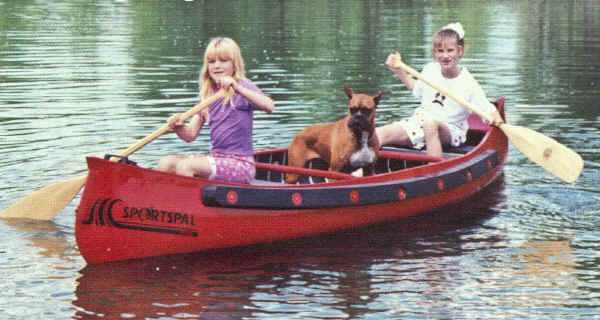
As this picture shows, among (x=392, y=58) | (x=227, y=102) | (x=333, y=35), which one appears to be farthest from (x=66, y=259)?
(x=333, y=35)

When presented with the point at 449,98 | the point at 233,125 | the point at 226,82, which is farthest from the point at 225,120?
the point at 449,98

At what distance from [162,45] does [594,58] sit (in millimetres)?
10977

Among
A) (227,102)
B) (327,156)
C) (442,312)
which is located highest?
(227,102)

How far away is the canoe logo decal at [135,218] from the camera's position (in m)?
7.45

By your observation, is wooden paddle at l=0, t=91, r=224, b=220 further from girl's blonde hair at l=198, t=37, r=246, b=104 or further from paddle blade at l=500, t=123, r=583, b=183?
paddle blade at l=500, t=123, r=583, b=183

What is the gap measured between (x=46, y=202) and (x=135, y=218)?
166 cm

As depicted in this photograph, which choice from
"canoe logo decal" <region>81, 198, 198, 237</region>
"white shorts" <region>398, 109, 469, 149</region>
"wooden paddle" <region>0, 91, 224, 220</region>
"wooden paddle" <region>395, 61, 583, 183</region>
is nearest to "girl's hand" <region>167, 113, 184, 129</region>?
"canoe logo decal" <region>81, 198, 198, 237</region>

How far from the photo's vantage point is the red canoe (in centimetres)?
746

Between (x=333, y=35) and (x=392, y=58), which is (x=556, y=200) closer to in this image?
Answer: (x=392, y=58)

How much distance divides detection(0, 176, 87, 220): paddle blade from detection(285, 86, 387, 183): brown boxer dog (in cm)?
204

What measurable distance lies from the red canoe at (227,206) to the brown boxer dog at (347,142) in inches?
10.9

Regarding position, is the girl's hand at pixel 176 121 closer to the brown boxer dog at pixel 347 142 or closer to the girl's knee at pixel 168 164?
the girl's knee at pixel 168 164

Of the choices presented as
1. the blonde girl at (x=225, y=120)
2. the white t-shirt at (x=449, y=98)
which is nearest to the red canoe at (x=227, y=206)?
the blonde girl at (x=225, y=120)

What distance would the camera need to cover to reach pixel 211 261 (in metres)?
7.88
